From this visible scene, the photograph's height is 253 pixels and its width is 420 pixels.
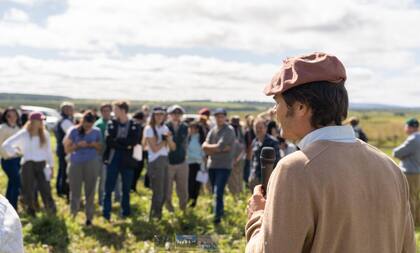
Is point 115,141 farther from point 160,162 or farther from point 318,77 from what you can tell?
point 318,77

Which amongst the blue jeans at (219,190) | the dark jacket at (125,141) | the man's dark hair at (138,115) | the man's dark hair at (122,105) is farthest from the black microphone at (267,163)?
the man's dark hair at (138,115)

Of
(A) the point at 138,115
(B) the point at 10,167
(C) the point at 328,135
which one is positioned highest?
(C) the point at 328,135

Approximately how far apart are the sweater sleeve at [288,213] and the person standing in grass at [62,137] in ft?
28.6

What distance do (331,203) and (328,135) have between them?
26cm

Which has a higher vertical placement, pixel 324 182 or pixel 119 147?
pixel 324 182

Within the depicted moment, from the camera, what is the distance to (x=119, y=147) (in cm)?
823

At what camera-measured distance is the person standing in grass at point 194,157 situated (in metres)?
10.0

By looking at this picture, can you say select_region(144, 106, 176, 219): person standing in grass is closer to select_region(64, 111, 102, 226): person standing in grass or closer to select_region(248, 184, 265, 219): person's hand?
select_region(64, 111, 102, 226): person standing in grass

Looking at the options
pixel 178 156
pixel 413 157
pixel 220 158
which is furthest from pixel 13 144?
pixel 413 157

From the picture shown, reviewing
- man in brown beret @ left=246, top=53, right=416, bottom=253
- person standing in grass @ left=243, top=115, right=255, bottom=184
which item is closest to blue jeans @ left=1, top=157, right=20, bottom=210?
person standing in grass @ left=243, top=115, right=255, bottom=184

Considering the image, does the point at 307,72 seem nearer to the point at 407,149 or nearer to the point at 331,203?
the point at 331,203

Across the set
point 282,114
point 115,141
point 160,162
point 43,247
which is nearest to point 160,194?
point 160,162

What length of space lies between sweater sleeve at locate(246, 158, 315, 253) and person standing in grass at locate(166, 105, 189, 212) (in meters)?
7.15

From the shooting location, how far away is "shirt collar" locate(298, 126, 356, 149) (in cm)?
186
